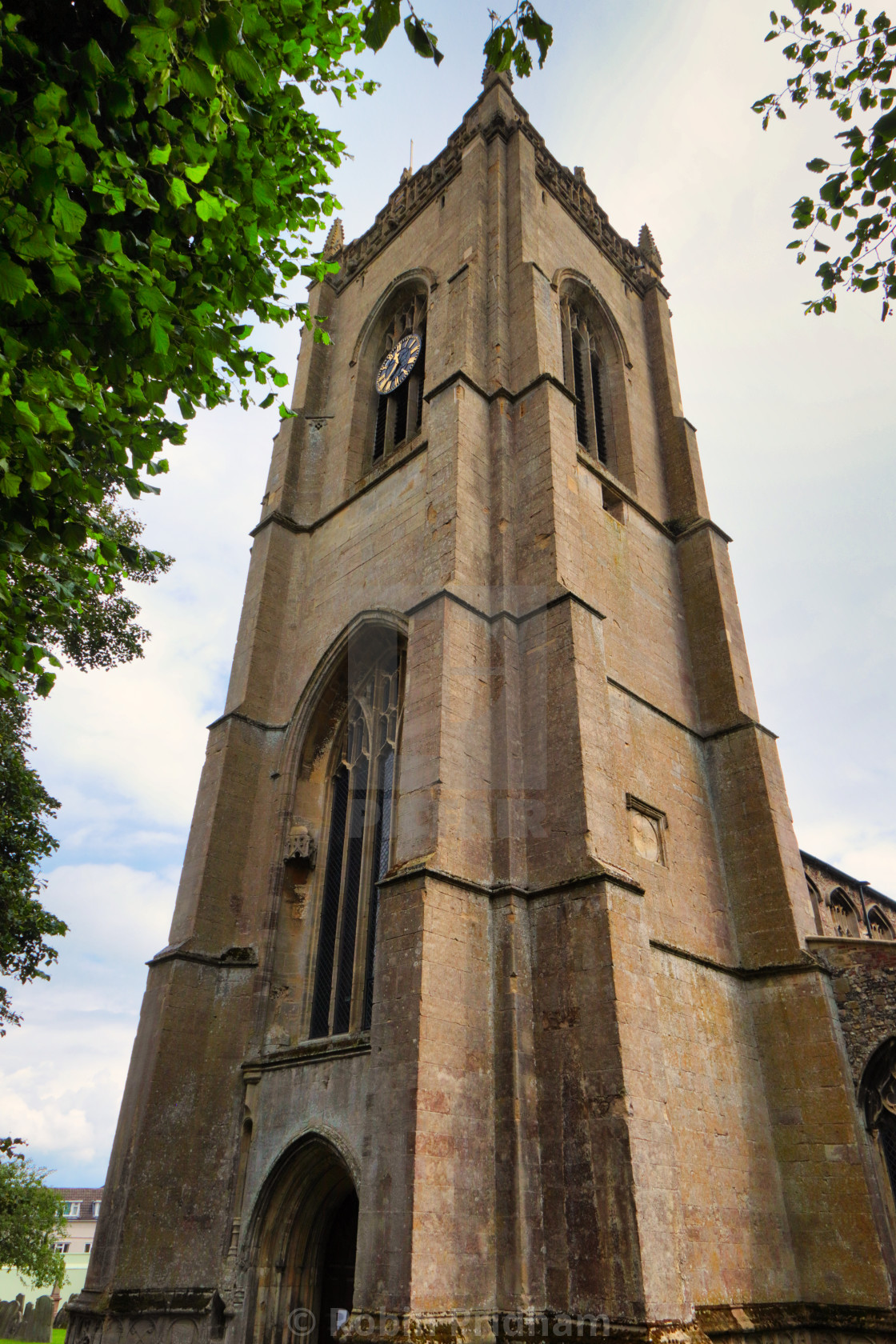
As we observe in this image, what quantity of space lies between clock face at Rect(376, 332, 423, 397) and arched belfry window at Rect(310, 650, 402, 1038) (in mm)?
6133

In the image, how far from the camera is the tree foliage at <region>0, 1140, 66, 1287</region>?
22891 mm

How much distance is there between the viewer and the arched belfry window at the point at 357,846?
10977 mm

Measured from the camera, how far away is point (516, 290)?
46.6 ft

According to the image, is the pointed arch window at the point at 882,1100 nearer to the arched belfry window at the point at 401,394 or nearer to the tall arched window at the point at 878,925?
the tall arched window at the point at 878,925

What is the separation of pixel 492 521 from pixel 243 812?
219 inches

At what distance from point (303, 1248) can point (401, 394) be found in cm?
1363

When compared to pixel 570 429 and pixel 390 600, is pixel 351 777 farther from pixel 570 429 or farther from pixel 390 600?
pixel 570 429

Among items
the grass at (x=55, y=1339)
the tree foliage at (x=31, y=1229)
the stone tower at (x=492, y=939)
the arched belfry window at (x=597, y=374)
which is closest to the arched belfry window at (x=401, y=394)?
the stone tower at (x=492, y=939)

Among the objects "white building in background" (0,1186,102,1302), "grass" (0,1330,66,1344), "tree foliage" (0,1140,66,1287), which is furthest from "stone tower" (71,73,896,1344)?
"white building in background" (0,1186,102,1302)

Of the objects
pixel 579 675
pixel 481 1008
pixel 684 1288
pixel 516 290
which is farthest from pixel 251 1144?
A: pixel 516 290

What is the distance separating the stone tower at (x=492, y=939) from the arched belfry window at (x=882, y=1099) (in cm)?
28

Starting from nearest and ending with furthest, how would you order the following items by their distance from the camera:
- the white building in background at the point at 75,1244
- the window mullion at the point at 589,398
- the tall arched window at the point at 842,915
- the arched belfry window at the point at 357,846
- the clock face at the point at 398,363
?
the arched belfry window at the point at 357,846 → the window mullion at the point at 589,398 → the clock face at the point at 398,363 → the tall arched window at the point at 842,915 → the white building in background at the point at 75,1244

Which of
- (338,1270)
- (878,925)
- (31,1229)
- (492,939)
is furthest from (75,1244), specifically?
(492,939)

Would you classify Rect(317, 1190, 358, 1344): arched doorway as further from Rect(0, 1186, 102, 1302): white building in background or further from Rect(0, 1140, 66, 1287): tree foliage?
Rect(0, 1186, 102, 1302): white building in background
